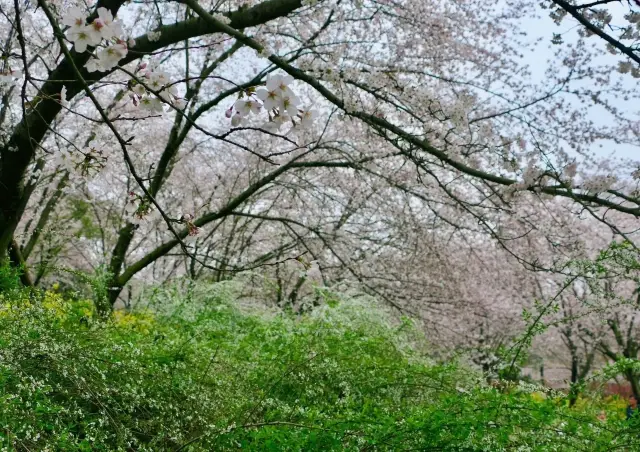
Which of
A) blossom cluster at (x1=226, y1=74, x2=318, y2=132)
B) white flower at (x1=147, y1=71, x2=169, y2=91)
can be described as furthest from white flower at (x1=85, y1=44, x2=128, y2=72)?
blossom cluster at (x1=226, y1=74, x2=318, y2=132)

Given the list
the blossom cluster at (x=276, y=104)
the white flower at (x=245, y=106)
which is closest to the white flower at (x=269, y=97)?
the blossom cluster at (x=276, y=104)

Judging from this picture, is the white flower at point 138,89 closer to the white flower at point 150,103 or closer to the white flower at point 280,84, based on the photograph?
the white flower at point 150,103

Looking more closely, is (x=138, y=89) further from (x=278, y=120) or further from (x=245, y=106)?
(x=278, y=120)

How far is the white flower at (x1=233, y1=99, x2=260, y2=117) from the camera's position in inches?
77.3

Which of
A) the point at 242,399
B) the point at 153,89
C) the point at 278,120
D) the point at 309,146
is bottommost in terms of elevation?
the point at 242,399

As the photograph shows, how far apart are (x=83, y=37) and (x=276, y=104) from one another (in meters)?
0.64

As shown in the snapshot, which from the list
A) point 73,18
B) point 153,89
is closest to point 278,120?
point 153,89

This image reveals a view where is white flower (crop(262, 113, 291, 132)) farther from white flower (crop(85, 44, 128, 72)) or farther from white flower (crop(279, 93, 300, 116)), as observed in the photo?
white flower (crop(85, 44, 128, 72))

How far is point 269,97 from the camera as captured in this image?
1864 millimetres

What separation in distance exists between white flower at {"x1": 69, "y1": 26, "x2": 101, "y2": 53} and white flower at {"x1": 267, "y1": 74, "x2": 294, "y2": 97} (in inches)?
21.5

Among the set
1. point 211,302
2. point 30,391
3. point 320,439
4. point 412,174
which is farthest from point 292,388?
point 412,174

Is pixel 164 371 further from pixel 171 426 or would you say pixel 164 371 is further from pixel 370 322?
pixel 370 322

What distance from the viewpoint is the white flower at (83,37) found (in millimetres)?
1819

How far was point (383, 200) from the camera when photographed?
7586 millimetres
